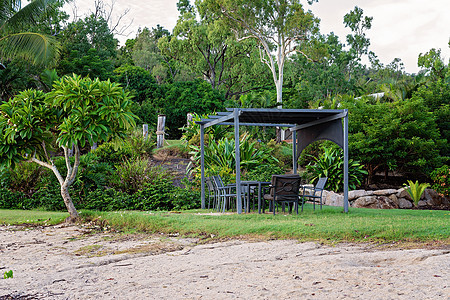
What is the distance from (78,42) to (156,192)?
20.4m

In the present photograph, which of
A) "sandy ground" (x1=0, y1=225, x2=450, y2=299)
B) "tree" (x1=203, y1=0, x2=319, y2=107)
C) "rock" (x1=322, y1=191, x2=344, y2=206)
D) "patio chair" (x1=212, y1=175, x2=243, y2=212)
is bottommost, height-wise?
"sandy ground" (x1=0, y1=225, x2=450, y2=299)

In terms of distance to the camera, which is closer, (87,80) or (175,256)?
(175,256)

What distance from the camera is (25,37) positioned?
18766 mm

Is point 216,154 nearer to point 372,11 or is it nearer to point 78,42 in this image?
point 78,42

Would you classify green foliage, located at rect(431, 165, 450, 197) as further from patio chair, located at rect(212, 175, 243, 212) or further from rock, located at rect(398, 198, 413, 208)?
patio chair, located at rect(212, 175, 243, 212)

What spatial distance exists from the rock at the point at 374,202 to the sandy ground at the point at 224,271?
7.27 metres

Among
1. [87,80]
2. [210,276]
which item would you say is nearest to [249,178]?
[87,80]

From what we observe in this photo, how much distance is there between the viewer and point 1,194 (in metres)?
12.5

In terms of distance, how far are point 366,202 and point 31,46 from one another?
14.5 metres

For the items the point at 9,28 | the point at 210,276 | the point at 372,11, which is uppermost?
the point at 372,11

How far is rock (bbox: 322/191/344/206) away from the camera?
42.2ft

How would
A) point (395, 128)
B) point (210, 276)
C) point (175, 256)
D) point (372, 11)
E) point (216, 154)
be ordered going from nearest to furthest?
point (210, 276)
point (175, 256)
point (216, 154)
point (395, 128)
point (372, 11)

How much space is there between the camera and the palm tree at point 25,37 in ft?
60.4

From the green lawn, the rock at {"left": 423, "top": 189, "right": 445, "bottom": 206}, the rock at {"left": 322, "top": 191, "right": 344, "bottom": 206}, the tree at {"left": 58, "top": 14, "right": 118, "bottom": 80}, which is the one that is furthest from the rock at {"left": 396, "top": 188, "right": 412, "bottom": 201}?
the tree at {"left": 58, "top": 14, "right": 118, "bottom": 80}
